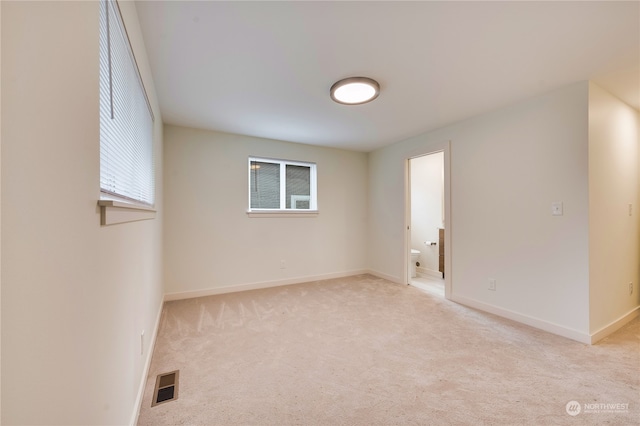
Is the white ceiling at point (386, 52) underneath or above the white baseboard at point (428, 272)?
above

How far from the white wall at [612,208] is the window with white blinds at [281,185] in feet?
11.1

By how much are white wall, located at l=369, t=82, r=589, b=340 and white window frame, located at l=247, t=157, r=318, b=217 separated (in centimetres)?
195

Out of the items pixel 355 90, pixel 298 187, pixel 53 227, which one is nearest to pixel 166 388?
pixel 53 227

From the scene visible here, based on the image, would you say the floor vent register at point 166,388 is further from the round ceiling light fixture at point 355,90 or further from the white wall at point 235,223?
the round ceiling light fixture at point 355,90

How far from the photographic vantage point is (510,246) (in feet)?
9.32

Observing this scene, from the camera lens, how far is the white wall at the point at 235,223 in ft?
11.6

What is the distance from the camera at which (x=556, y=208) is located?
251cm

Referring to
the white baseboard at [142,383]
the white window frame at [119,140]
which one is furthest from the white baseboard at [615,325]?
the white window frame at [119,140]

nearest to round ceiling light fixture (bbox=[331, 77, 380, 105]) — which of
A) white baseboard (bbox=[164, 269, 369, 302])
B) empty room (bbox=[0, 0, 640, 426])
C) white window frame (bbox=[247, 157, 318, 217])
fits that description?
empty room (bbox=[0, 0, 640, 426])

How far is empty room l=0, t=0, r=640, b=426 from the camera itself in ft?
2.10

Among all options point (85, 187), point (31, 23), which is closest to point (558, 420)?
point (85, 187)

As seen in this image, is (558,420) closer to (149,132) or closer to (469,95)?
(469,95)

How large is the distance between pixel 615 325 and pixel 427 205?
2955 millimetres

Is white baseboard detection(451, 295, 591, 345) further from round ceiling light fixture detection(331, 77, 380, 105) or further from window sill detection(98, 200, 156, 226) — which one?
window sill detection(98, 200, 156, 226)
